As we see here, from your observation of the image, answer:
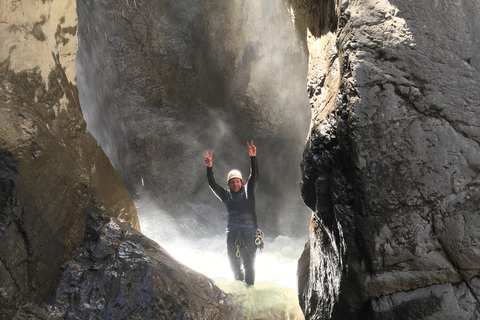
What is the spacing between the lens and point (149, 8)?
7.21 metres

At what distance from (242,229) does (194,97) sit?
13.8 feet

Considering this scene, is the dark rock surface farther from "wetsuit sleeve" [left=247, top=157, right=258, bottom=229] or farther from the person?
"wetsuit sleeve" [left=247, top=157, right=258, bottom=229]

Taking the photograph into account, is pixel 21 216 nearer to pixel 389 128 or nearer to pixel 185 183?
pixel 389 128

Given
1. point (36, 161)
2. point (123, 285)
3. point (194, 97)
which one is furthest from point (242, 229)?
point (194, 97)

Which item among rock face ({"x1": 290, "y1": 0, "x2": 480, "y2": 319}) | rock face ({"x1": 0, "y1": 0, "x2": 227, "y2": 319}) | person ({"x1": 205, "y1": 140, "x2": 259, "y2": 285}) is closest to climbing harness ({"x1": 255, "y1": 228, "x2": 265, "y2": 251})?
person ({"x1": 205, "y1": 140, "x2": 259, "y2": 285})

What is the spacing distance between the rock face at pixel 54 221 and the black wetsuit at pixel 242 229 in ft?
5.89

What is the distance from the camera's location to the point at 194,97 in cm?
803

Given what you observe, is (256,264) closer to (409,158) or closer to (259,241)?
(259,241)

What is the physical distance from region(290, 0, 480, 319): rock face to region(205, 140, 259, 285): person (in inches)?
125

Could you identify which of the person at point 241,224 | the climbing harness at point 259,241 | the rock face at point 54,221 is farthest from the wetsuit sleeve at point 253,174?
the rock face at point 54,221

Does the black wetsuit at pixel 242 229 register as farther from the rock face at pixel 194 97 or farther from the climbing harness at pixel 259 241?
the rock face at pixel 194 97

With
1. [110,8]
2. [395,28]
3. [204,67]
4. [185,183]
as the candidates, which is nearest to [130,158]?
[185,183]

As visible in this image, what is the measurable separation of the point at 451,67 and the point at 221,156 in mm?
7299

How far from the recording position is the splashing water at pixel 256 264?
3.54 meters
